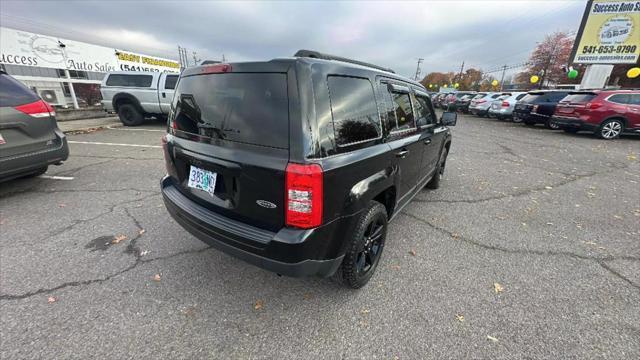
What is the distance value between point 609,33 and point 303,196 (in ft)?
73.9

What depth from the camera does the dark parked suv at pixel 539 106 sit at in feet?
39.1

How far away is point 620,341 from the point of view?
6.47 feet

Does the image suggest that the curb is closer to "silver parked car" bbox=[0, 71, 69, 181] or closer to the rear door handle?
"silver parked car" bbox=[0, 71, 69, 181]

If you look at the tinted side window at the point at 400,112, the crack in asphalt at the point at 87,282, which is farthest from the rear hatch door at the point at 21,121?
the tinted side window at the point at 400,112

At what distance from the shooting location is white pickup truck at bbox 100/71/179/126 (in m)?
9.92

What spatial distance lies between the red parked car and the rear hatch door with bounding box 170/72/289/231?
1304 centimetres

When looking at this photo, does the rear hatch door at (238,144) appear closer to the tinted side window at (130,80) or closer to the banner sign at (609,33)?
the tinted side window at (130,80)

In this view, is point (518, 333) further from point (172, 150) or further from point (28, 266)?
point (28, 266)

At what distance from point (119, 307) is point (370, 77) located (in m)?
2.76

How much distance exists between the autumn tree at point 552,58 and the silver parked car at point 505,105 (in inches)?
1359

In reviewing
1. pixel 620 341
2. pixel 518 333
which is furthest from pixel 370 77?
pixel 620 341

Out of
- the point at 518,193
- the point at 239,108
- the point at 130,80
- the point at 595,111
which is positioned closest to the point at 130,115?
the point at 130,80

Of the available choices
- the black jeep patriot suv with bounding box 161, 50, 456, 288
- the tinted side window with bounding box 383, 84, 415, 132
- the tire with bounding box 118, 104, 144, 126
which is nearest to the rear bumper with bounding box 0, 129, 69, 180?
the black jeep patriot suv with bounding box 161, 50, 456, 288

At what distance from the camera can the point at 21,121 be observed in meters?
3.56
